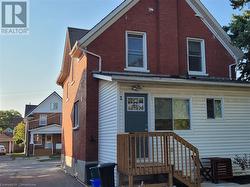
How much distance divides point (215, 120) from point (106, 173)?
520cm

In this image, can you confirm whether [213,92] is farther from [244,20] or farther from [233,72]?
[244,20]

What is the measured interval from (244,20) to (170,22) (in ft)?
16.8

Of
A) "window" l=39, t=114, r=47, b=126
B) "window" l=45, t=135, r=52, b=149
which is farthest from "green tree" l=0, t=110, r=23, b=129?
"window" l=45, t=135, r=52, b=149

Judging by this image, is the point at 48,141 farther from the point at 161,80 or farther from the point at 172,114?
the point at 161,80

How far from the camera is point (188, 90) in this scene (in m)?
12.1

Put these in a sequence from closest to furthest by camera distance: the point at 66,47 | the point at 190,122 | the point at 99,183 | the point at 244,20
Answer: the point at 99,183, the point at 190,122, the point at 244,20, the point at 66,47

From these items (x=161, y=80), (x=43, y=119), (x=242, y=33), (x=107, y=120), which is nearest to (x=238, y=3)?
(x=242, y=33)

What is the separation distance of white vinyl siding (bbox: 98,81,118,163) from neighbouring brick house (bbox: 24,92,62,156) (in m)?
26.7

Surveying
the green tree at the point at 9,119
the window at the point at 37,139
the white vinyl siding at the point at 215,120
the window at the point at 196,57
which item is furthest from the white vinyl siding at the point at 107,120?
the green tree at the point at 9,119

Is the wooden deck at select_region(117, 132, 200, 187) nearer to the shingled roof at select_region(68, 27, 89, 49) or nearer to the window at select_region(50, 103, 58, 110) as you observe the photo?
the shingled roof at select_region(68, 27, 89, 49)

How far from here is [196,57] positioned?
50.1 feet

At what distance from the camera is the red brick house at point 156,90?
10.9m

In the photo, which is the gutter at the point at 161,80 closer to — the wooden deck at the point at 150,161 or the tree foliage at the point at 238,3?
the wooden deck at the point at 150,161

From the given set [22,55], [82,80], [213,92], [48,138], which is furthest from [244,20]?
[48,138]
